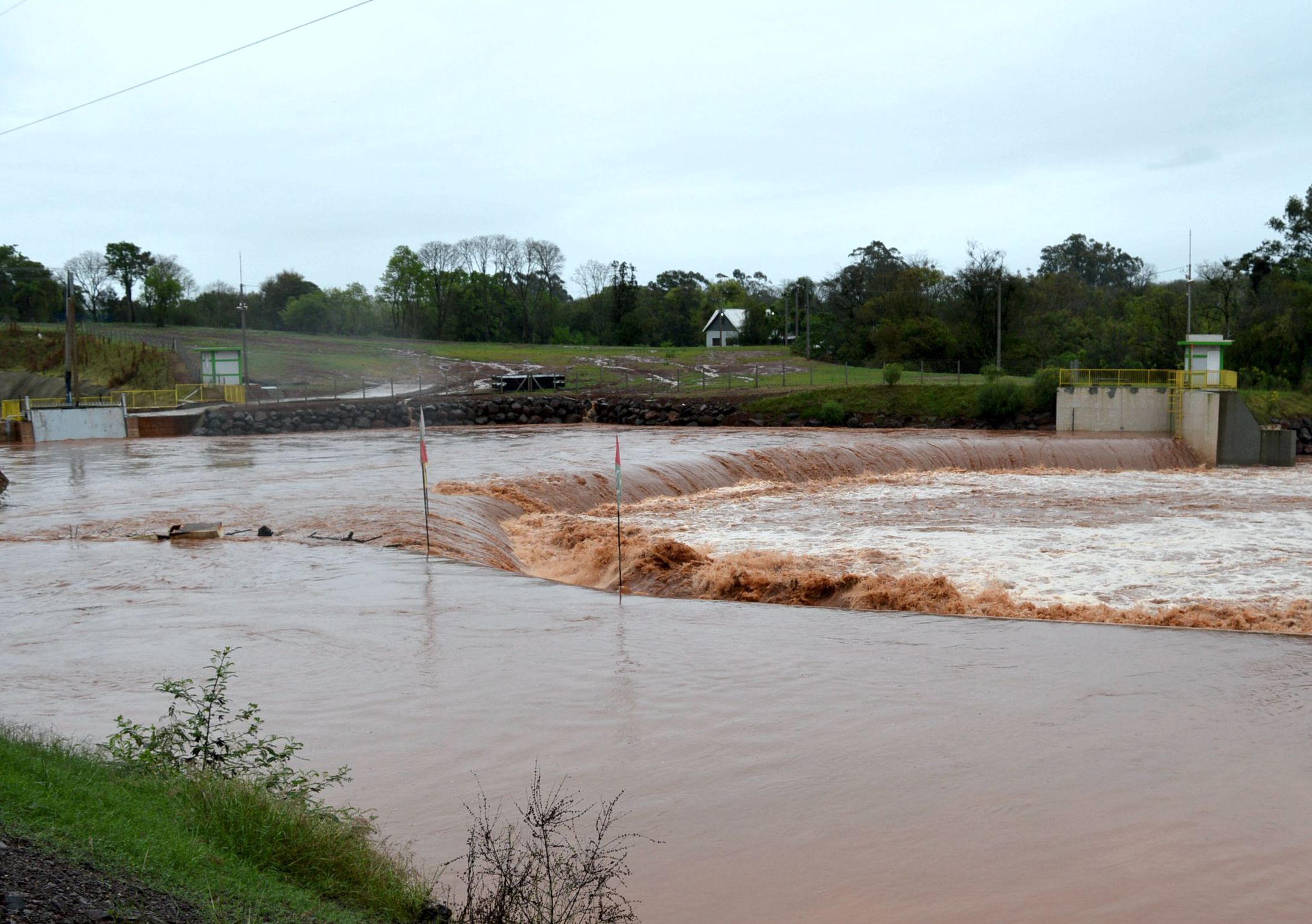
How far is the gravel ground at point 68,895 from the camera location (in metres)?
3.72

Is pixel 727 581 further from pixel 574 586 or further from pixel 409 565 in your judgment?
pixel 409 565

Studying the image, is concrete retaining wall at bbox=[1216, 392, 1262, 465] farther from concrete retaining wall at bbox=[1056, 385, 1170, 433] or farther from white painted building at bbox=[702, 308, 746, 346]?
white painted building at bbox=[702, 308, 746, 346]

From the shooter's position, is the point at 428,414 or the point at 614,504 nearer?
the point at 614,504

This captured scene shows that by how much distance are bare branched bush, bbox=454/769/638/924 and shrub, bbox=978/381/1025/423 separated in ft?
133

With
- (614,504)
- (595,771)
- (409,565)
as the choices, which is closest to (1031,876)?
(595,771)

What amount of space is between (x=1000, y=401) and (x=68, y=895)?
44282 mm

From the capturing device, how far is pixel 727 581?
15.4m

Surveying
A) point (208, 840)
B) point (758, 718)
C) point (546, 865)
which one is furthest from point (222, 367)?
point (546, 865)

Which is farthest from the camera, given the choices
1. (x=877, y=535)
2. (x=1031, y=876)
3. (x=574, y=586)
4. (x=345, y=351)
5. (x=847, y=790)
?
(x=345, y=351)

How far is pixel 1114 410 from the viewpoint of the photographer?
41.0m

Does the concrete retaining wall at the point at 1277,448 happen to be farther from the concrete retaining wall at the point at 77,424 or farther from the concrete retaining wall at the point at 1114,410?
the concrete retaining wall at the point at 77,424

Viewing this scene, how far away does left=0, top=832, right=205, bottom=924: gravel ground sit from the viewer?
372 cm

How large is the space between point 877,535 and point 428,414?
3336cm

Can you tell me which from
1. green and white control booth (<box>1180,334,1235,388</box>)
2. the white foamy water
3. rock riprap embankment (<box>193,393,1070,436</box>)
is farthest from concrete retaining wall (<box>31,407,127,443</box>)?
green and white control booth (<box>1180,334,1235,388</box>)
